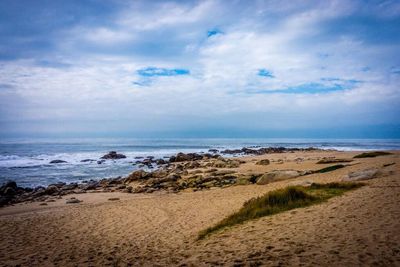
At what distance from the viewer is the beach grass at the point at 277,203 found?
10.9 m

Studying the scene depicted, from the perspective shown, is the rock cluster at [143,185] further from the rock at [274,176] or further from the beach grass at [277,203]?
the beach grass at [277,203]

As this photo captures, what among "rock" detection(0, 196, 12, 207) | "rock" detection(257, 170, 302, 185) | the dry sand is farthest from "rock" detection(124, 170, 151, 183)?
"rock" detection(257, 170, 302, 185)

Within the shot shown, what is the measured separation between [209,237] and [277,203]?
169 inches

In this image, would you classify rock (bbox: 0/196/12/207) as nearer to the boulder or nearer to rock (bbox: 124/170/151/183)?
Result: the boulder

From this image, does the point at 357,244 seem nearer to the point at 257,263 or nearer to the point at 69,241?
the point at 257,263

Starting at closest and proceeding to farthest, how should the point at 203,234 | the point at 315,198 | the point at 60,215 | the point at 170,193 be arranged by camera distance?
1. the point at 203,234
2. the point at 315,198
3. the point at 60,215
4. the point at 170,193

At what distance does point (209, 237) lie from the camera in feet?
31.1

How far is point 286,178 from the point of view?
22.3 metres

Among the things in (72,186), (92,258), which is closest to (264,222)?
(92,258)

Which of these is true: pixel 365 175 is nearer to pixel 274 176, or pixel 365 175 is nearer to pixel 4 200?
pixel 274 176

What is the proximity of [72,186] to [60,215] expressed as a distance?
11.3 meters

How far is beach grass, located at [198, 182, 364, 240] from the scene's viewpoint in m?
10.9

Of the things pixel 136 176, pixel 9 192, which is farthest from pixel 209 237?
pixel 136 176

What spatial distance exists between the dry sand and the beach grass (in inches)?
25.1
